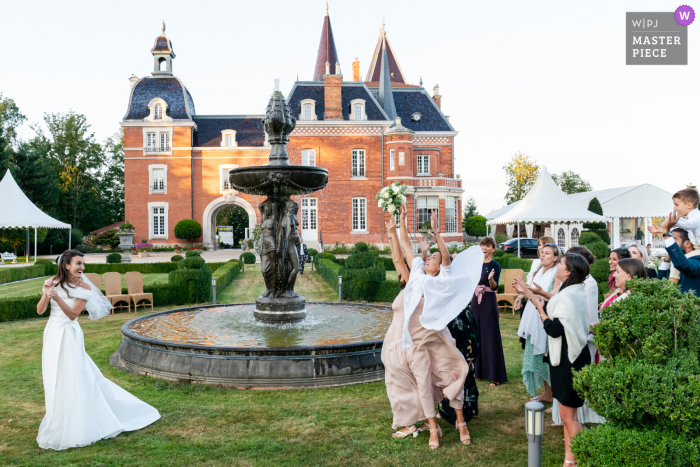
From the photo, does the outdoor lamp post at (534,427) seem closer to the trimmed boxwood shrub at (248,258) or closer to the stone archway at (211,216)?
the trimmed boxwood shrub at (248,258)

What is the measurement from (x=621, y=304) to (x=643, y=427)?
2.35 feet

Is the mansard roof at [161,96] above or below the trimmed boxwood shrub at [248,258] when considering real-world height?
above

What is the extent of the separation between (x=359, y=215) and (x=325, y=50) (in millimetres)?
17948

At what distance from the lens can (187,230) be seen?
34719 millimetres

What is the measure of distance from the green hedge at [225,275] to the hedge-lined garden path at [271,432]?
797 centimetres

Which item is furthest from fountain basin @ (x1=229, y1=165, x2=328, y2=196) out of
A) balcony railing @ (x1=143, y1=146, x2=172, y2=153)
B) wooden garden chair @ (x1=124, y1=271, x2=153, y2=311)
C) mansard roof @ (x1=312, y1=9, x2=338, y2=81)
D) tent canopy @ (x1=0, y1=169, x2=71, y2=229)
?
mansard roof @ (x1=312, y1=9, x2=338, y2=81)

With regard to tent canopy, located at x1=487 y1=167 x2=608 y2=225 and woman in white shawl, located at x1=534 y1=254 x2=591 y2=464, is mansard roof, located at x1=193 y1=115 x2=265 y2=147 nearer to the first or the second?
tent canopy, located at x1=487 y1=167 x2=608 y2=225

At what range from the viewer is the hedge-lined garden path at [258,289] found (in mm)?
13484

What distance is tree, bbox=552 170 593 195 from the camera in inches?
2314

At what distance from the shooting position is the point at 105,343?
841 cm

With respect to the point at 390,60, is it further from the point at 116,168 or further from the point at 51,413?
the point at 51,413

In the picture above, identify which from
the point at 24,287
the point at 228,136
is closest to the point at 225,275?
the point at 24,287

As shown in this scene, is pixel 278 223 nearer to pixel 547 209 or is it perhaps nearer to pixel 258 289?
pixel 258 289

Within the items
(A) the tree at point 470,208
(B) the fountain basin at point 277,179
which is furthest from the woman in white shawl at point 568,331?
(A) the tree at point 470,208
